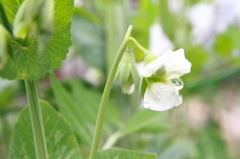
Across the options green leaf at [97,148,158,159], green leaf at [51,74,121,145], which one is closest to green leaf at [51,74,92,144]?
green leaf at [51,74,121,145]

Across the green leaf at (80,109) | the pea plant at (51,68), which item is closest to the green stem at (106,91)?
the pea plant at (51,68)

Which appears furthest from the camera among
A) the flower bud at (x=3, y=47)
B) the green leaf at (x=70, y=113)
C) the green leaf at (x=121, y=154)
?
the green leaf at (x=70, y=113)

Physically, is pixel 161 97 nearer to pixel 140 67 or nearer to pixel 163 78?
pixel 163 78

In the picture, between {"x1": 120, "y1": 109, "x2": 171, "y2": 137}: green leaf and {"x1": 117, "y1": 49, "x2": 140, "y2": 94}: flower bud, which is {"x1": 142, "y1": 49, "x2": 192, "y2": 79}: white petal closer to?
{"x1": 117, "y1": 49, "x2": 140, "y2": 94}: flower bud

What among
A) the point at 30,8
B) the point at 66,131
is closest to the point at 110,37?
the point at 66,131

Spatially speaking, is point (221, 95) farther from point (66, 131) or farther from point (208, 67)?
point (66, 131)

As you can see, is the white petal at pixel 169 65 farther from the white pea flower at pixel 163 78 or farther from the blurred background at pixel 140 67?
the blurred background at pixel 140 67
